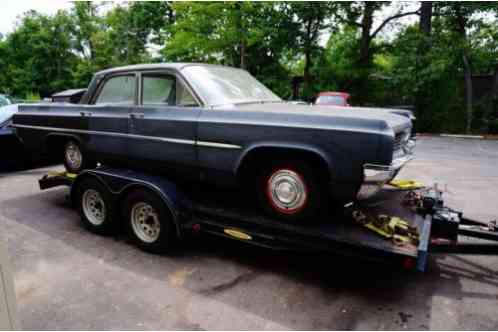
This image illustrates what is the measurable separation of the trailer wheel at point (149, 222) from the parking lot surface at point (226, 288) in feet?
0.46

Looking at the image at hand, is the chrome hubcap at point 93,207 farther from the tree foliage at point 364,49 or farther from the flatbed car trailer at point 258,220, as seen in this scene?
the tree foliage at point 364,49

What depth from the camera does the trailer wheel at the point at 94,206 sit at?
4299mm

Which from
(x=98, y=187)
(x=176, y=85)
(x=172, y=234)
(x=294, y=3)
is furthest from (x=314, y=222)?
(x=294, y=3)

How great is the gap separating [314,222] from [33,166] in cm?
784

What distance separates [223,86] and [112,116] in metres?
1.50

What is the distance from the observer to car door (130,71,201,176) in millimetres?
3781

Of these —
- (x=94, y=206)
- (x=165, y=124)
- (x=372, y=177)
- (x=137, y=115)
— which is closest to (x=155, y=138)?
(x=165, y=124)

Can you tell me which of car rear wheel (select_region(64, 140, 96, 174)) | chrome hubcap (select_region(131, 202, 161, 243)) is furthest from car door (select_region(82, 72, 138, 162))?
chrome hubcap (select_region(131, 202, 161, 243))

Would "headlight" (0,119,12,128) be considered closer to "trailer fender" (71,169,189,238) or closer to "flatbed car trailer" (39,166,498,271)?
"flatbed car trailer" (39,166,498,271)

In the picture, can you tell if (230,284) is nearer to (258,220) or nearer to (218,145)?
(258,220)

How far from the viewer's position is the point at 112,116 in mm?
4383

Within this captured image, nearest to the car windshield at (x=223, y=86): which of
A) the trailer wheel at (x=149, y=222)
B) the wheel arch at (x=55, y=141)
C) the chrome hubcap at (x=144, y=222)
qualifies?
the trailer wheel at (x=149, y=222)

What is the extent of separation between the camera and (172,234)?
3793 mm

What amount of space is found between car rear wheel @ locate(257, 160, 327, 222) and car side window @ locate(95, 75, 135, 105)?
2.11 meters
